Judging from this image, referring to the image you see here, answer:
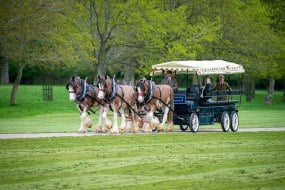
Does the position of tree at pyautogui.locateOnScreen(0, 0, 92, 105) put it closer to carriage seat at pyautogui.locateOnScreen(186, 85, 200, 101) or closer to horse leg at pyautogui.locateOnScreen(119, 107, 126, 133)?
carriage seat at pyautogui.locateOnScreen(186, 85, 200, 101)

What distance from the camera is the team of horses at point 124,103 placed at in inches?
1243

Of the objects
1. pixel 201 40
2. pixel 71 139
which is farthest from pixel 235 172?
pixel 201 40

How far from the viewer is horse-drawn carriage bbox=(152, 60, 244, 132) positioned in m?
33.3

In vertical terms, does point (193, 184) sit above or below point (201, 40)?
below

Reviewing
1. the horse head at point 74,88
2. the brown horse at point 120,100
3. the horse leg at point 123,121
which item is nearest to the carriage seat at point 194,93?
the brown horse at point 120,100

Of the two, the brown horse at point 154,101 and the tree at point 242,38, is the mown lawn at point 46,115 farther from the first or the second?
the tree at point 242,38

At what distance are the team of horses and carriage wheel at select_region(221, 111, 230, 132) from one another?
232 centimetres

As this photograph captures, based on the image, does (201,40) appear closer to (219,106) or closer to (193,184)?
(219,106)

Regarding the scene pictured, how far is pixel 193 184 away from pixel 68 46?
36017mm

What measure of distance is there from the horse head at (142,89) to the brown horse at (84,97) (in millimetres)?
1426

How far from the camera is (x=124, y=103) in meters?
32.3

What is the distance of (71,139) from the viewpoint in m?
28.4

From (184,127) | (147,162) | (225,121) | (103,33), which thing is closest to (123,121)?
(184,127)

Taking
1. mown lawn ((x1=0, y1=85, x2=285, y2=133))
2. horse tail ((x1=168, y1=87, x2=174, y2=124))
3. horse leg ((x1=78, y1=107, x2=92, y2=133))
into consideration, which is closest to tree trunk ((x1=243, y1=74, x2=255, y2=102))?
mown lawn ((x1=0, y1=85, x2=285, y2=133))
